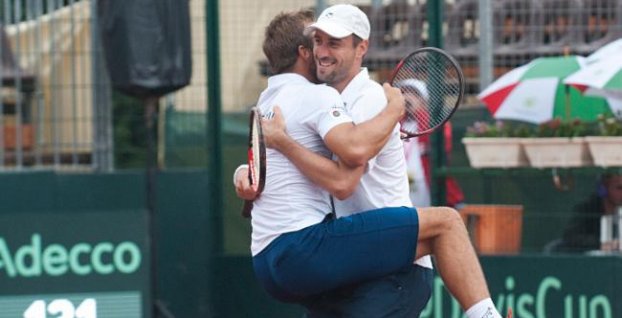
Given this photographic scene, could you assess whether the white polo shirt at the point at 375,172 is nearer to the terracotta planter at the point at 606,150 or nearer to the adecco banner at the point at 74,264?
the adecco banner at the point at 74,264

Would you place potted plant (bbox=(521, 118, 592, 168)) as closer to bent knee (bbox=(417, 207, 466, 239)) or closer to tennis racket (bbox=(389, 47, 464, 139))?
tennis racket (bbox=(389, 47, 464, 139))

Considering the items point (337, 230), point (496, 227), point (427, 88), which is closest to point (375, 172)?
point (337, 230)

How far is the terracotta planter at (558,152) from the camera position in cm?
906

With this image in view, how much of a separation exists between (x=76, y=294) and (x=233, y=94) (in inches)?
71.1

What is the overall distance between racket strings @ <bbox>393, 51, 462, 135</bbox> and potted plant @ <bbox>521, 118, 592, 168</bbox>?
107 inches

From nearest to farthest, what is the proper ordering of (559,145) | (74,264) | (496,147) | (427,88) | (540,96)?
(427,88)
(74,264)
(559,145)
(496,147)
(540,96)

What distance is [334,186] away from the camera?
5836 millimetres

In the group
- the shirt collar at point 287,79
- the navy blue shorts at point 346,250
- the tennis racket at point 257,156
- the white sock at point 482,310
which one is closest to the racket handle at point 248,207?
the tennis racket at point 257,156

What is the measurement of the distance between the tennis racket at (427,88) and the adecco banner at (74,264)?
2778 millimetres

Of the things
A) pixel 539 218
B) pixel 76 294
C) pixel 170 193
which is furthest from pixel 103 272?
pixel 539 218

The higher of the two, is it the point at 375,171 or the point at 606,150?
the point at 375,171

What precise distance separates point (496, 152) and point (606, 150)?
0.67 m

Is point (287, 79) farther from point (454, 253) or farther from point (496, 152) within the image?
point (496, 152)

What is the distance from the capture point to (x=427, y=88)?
6457mm
